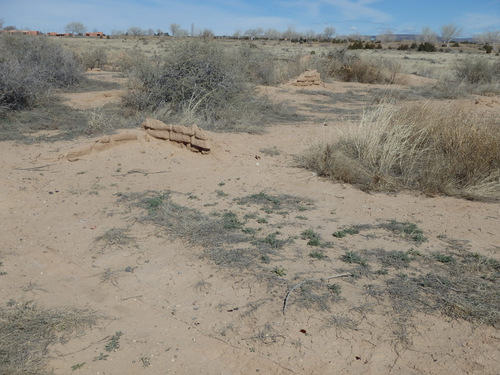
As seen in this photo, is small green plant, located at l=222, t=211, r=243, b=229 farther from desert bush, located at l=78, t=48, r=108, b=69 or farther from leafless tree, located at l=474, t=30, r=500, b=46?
leafless tree, located at l=474, t=30, r=500, b=46

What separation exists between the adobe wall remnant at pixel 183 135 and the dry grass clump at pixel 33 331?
4498 millimetres

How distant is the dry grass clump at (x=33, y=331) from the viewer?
298cm

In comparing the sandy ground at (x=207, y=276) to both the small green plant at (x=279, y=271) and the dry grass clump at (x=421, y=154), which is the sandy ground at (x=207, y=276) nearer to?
the small green plant at (x=279, y=271)

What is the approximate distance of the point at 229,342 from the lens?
326 cm

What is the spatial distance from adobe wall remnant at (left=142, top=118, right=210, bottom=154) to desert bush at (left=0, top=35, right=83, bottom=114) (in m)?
4.24

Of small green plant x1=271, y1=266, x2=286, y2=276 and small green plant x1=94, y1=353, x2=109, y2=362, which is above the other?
small green plant x1=271, y1=266, x2=286, y2=276

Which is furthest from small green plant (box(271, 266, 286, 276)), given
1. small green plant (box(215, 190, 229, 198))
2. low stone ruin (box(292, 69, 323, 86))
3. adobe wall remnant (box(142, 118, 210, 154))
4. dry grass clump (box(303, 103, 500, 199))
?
low stone ruin (box(292, 69, 323, 86))

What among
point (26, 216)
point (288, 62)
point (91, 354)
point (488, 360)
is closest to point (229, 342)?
point (91, 354)

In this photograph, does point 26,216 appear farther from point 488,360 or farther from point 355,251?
point 488,360

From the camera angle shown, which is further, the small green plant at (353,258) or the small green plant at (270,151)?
the small green plant at (270,151)

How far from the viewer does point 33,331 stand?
10.8ft

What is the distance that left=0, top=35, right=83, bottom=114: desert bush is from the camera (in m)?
10.4

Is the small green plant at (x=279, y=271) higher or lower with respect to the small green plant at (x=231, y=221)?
higher

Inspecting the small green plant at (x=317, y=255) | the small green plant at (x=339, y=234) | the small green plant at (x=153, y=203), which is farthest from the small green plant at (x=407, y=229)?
the small green plant at (x=153, y=203)
